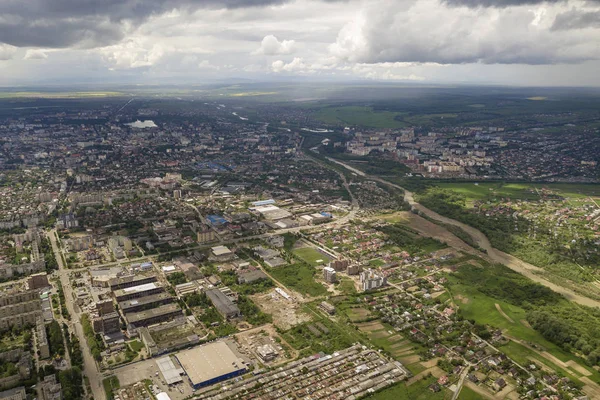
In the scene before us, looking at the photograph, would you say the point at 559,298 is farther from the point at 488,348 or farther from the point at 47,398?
the point at 47,398

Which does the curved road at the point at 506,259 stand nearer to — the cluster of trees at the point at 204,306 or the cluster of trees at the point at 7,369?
the cluster of trees at the point at 204,306

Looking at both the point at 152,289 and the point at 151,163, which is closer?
the point at 152,289

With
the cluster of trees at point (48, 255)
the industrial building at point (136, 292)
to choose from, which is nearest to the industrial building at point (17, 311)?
the industrial building at point (136, 292)

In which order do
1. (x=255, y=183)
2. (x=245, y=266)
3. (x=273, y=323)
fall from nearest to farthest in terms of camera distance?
(x=273, y=323) → (x=245, y=266) → (x=255, y=183)

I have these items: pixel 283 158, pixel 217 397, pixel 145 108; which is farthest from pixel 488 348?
pixel 145 108

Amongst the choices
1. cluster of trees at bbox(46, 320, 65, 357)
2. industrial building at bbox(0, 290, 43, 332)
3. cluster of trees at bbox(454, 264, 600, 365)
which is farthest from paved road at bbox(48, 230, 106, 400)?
cluster of trees at bbox(454, 264, 600, 365)

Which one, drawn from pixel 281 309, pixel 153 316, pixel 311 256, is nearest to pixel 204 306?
pixel 153 316

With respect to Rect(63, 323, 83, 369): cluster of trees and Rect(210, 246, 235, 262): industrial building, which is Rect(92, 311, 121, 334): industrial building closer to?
Rect(63, 323, 83, 369): cluster of trees
